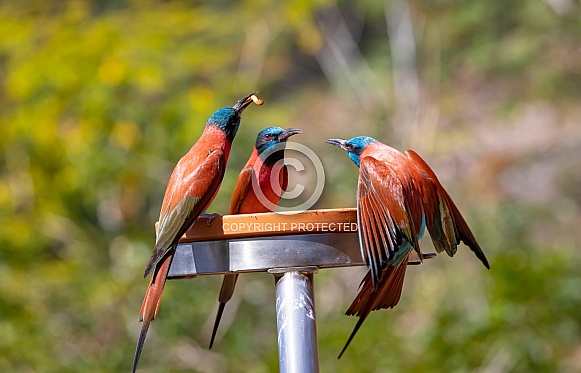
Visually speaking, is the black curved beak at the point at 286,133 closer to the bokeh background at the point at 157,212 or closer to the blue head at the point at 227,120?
the blue head at the point at 227,120

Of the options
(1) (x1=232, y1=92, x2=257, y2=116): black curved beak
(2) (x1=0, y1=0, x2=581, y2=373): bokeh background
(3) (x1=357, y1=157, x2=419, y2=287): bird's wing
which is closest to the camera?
(3) (x1=357, y1=157, x2=419, y2=287): bird's wing

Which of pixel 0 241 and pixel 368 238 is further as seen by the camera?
pixel 0 241

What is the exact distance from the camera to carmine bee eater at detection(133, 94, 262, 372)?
2.40 meters

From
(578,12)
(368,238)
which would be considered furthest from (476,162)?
(368,238)

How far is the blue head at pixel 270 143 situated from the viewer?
114 inches

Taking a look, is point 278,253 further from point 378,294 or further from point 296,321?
point 378,294

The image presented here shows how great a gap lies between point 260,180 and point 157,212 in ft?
13.6

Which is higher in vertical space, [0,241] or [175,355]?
[0,241]

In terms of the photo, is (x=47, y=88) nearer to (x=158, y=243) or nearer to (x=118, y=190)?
(x=118, y=190)

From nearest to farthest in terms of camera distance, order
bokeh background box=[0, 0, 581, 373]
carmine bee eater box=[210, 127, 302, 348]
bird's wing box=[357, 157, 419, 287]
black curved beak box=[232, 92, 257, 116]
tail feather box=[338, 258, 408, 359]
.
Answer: bird's wing box=[357, 157, 419, 287]
tail feather box=[338, 258, 408, 359]
black curved beak box=[232, 92, 257, 116]
carmine bee eater box=[210, 127, 302, 348]
bokeh background box=[0, 0, 581, 373]

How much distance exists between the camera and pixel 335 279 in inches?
270

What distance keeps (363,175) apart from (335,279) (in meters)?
4.44

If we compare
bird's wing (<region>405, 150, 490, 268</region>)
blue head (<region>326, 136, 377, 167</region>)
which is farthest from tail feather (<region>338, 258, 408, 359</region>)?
blue head (<region>326, 136, 377, 167</region>)

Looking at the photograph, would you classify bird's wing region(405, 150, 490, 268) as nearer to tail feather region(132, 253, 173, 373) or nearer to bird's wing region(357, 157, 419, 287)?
bird's wing region(357, 157, 419, 287)
